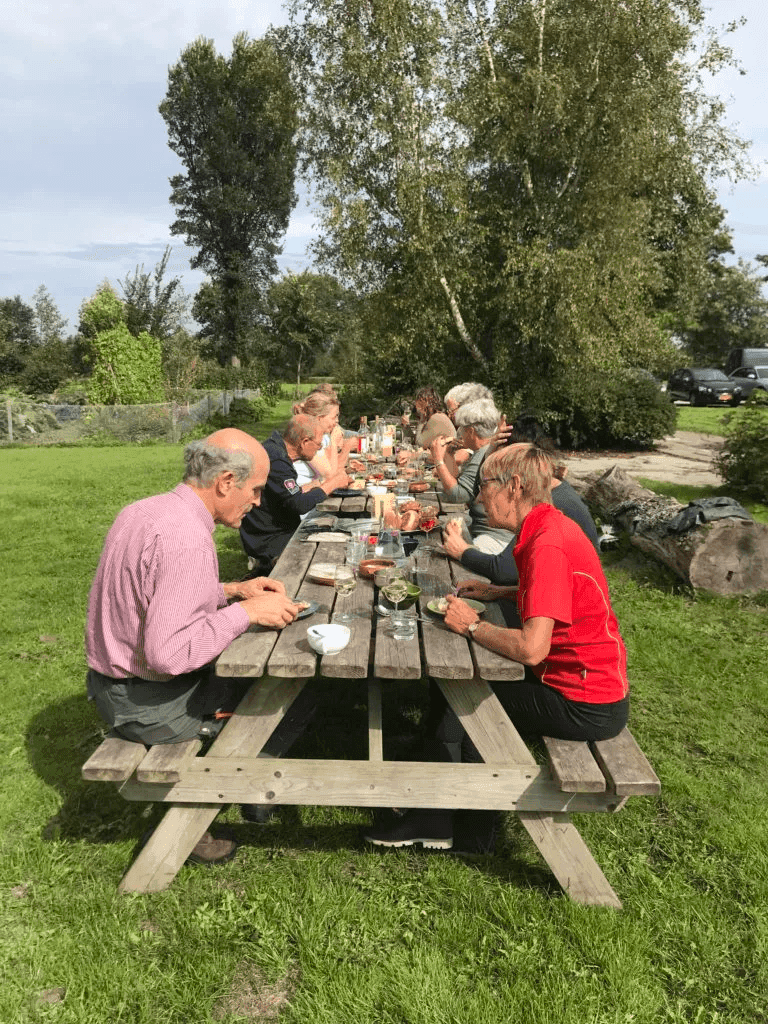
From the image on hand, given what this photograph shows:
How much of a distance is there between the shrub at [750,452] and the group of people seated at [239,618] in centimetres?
695

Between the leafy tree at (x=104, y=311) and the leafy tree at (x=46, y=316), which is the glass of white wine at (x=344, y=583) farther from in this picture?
the leafy tree at (x=46, y=316)

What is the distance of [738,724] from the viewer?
4559mm

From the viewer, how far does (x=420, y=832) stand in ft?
10.8

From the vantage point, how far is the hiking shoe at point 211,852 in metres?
3.18

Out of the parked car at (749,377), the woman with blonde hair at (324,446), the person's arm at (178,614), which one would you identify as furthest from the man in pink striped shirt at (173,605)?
the parked car at (749,377)

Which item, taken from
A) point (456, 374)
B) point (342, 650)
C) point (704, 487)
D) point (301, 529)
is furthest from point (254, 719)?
point (456, 374)

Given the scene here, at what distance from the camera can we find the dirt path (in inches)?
508

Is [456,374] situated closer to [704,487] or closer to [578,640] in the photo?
[704,487]

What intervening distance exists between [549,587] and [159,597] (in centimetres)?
144

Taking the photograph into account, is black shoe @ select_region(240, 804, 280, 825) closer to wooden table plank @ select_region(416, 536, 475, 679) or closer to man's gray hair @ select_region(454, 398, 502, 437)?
wooden table plank @ select_region(416, 536, 475, 679)

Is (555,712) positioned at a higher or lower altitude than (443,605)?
lower

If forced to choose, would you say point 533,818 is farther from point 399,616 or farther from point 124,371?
point 124,371

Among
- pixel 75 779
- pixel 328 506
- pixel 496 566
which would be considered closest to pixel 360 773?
pixel 496 566

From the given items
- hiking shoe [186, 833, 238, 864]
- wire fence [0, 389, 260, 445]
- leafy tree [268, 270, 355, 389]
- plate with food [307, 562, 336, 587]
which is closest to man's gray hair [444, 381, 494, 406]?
plate with food [307, 562, 336, 587]
